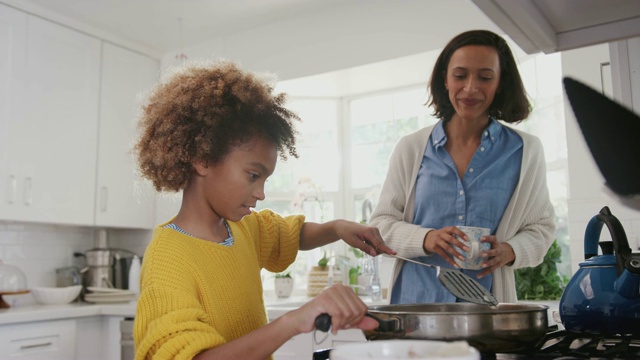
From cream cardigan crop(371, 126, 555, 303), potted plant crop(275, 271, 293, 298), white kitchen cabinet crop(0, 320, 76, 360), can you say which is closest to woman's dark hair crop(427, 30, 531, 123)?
cream cardigan crop(371, 126, 555, 303)

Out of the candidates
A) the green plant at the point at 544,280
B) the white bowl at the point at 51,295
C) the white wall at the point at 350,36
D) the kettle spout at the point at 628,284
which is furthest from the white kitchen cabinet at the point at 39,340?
the kettle spout at the point at 628,284

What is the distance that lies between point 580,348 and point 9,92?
121 inches

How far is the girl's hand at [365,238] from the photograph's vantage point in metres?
1.27

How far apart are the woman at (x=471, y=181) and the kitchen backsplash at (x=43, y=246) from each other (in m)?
2.61

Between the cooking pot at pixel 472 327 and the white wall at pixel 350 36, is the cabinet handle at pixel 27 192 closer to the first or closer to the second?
the white wall at pixel 350 36

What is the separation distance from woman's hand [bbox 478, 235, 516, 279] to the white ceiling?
89.6 inches

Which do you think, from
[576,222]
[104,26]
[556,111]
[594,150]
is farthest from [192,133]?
[104,26]

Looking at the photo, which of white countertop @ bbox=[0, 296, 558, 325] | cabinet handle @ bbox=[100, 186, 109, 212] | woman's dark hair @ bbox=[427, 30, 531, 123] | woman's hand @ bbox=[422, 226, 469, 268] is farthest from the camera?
cabinet handle @ bbox=[100, 186, 109, 212]

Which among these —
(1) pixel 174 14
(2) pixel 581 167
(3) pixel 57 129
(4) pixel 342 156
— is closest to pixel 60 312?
(3) pixel 57 129

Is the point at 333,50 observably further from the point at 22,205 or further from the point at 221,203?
the point at 221,203

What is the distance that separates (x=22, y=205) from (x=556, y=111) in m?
2.68

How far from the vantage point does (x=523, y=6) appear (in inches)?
40.4

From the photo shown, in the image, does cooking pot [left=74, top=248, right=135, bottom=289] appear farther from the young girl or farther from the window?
the young girl

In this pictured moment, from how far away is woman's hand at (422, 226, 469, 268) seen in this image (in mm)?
1312
